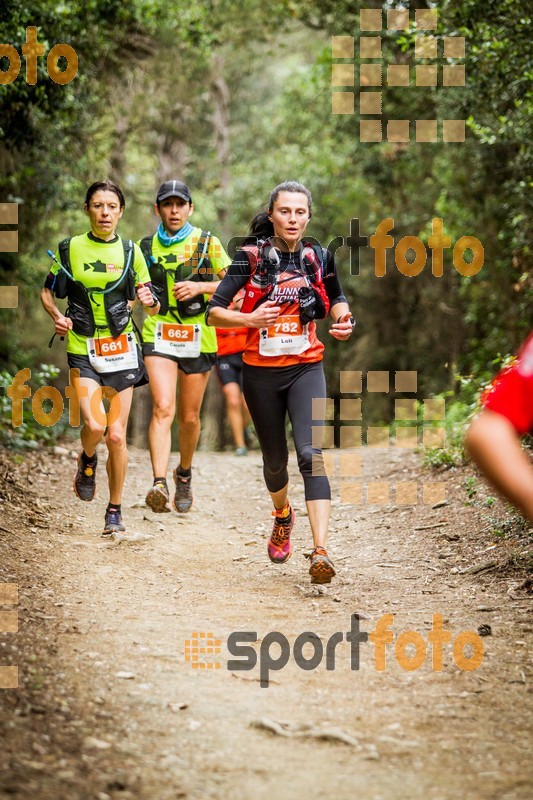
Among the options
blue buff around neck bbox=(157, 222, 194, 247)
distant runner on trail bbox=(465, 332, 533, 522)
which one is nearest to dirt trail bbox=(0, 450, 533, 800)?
distant runner on trail bbox=(465, 332, 533, 522)

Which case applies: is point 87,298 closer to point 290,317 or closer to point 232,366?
point 290,317

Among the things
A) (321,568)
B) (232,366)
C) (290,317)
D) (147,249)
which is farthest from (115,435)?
(232,366)

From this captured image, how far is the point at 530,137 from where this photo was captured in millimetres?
10977

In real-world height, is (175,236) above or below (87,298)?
above

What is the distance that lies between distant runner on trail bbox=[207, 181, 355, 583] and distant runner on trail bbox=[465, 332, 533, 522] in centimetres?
364

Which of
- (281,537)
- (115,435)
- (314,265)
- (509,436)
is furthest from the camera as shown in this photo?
(115,435)

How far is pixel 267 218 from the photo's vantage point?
6.29 m

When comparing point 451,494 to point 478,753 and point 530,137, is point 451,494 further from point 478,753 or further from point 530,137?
point 478,753

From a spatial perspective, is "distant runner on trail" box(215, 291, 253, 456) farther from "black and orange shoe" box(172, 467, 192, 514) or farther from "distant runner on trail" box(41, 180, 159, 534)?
"distant runner on trail" box(41, 180, 159, 534)

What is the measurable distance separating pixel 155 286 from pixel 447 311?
14.7 meters

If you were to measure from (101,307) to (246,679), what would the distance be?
12.2 feet

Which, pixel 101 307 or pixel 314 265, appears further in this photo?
pixel 101 307

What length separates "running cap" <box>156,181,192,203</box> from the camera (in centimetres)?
792

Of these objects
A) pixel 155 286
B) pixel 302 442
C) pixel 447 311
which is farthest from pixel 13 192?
pixel 447 311
